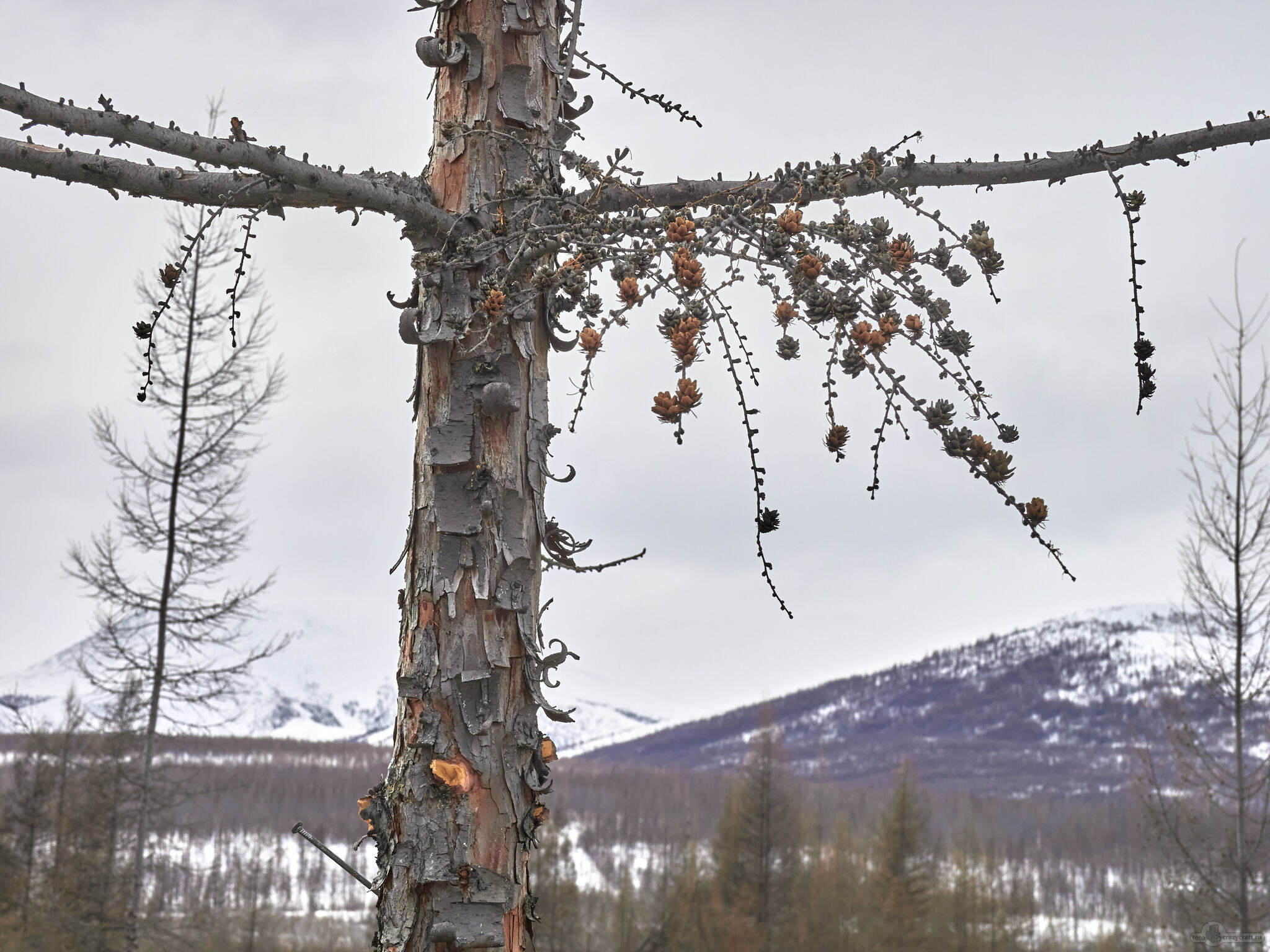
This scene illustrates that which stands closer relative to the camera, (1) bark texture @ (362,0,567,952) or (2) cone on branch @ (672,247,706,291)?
(2) cone on branch @ (672,247,706,291)

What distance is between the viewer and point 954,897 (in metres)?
33.8

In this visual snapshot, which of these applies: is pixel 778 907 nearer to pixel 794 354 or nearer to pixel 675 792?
pixel 794 354

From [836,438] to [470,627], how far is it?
3.46 ft

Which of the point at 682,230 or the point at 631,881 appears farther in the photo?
the point at 631,881

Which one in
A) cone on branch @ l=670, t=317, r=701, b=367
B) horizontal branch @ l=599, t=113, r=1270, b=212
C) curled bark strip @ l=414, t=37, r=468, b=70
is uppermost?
curled bark strip @ l=414, t=37, r=468, b=70

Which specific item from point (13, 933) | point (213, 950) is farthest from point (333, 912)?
point (13, 933)

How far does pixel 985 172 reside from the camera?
9.46ft

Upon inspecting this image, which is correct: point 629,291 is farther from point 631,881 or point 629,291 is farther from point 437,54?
point 631,881

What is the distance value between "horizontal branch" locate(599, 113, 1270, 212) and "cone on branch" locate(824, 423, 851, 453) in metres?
0.64

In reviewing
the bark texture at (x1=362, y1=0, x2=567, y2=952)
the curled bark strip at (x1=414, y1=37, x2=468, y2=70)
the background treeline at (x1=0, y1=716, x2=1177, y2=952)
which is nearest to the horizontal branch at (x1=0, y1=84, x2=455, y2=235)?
the bark texture at (x1=362, y1=0, x2=567, y2=952)

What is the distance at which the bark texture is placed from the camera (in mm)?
2514

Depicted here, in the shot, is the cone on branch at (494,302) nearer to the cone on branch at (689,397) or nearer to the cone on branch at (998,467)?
Result: the cone on branch at (689,397)

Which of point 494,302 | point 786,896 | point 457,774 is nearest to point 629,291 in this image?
point 494,302

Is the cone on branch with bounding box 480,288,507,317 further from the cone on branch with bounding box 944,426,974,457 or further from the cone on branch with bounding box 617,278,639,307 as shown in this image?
the cone on branch with bounding box 944,426,974,457
